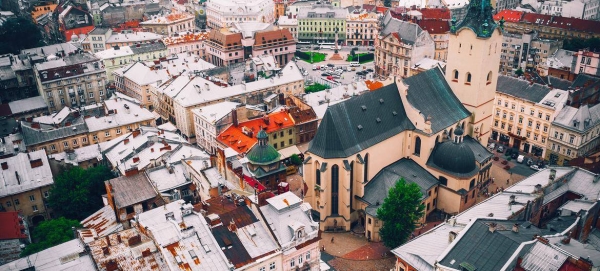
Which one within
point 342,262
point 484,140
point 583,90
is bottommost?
point 342,262

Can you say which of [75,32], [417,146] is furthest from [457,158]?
[75,32]

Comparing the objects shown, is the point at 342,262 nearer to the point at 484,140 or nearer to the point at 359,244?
the point at 359,244

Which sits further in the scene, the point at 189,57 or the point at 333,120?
the point at 189,57

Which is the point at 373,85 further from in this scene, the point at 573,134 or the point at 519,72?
the point at 519,72

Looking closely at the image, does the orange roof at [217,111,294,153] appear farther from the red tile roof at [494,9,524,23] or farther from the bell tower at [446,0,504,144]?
the red tile roof at [494,9,524,23]

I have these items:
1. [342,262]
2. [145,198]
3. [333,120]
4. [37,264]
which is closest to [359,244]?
[342,262]

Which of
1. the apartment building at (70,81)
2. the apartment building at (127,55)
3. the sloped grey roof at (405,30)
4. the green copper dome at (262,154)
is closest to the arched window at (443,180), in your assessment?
the green copper dome at (262,154)

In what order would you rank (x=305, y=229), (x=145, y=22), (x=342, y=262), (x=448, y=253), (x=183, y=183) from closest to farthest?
(x=448, y=253) → (x=305, y=229) → (x=342, y=262) → (x=183, y=183) → (x=145, y=22)

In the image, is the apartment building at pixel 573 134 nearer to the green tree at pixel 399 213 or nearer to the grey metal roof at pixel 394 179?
the grey metal roof at pixel 394 179
